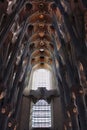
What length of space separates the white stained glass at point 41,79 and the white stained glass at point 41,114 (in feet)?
7.62

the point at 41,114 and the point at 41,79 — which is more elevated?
the point at 41,79

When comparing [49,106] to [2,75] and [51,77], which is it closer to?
[51,77]

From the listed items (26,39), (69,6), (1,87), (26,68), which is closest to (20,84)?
(26,68)

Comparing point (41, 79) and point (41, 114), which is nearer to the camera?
point (41, 114)

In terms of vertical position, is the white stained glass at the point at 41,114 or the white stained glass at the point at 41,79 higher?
the white stained glass at the point at 41,79

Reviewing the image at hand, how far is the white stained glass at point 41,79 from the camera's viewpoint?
2866 centimetres

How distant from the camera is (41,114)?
26.3 metres

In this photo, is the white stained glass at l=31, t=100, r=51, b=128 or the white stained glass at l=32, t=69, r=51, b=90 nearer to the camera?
the white stained glass at l=31, t=100, r=51, b=128

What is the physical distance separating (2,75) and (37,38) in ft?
33.4

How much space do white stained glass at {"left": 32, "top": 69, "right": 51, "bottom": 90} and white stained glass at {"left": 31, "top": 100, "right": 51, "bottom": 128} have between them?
7.62 feet

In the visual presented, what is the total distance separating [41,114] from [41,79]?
4.50 m

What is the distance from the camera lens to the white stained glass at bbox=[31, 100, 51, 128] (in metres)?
25.3

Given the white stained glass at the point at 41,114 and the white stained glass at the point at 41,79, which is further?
the white stained glass at the point at 41,79

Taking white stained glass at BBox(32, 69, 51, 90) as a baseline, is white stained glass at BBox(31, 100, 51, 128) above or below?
below
